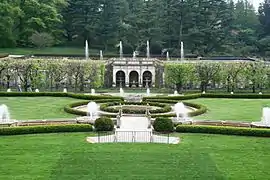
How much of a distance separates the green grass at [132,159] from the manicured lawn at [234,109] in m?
7.58

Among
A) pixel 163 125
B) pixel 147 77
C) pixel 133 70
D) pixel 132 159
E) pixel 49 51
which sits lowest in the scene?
pixel 132 159

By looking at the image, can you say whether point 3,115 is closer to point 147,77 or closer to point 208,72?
point 208,72

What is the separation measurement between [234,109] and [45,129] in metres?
17.0

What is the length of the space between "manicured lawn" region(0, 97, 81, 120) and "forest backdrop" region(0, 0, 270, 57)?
30.7 metres

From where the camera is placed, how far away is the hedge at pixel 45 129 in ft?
87.4

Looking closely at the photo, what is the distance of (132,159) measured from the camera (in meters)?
21.2

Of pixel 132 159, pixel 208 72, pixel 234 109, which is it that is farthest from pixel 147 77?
pixel 132 159

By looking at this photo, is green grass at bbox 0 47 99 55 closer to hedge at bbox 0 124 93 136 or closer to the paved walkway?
hedge at bbox 0 124 93 136

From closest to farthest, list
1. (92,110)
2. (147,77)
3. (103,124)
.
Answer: (103,124) → (92,110) → (147,77)

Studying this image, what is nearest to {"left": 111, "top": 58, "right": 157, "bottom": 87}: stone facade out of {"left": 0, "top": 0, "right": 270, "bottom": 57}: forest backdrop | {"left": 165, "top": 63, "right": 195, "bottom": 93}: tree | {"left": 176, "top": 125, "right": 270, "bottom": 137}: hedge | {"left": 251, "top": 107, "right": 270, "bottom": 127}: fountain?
{"left": 165, "top": 63, "right": 195, "bottom": 93}: tree

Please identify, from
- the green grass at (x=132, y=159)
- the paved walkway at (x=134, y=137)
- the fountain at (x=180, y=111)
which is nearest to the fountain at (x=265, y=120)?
the green grass at (x=132, y=159)

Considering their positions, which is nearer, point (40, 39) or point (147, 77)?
point (147, 77)

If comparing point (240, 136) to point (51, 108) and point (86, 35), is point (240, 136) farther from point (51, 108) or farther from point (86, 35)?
point (86, 35)

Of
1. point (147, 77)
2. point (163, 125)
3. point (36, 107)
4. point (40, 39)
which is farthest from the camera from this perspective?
point (40, 39)
